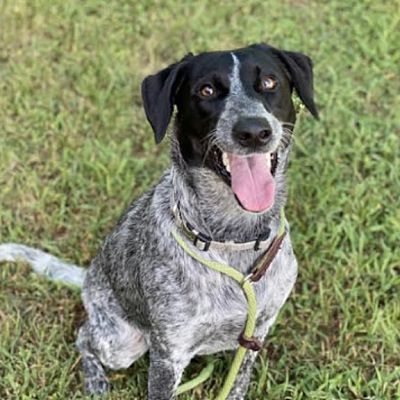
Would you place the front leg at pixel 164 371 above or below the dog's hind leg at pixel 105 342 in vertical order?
above

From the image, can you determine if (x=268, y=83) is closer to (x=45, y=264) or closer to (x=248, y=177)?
(x=248, y=177)

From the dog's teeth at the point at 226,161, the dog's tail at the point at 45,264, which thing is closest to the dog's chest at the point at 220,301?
the dog's teeth at the point at 226,161

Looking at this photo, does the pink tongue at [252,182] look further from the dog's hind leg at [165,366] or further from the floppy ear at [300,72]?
the dog's hind leg at [165,366]

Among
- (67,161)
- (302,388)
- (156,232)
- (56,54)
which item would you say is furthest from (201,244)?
(56,54)

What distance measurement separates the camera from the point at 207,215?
150 inches

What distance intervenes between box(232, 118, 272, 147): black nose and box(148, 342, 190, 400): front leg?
3.45 ft

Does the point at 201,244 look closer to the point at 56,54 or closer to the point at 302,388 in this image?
the point at 302,388

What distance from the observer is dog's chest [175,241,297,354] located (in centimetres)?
378

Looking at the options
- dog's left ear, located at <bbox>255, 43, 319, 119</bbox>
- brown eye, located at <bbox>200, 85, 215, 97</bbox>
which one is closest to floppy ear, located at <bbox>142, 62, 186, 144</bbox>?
brown eye, located at <bbox>200, 85, 215, 97</bbox>

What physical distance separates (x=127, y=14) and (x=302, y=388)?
378cm

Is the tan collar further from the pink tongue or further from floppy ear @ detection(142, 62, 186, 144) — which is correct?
floppy ear @ detection(142, 62, 186, 144)

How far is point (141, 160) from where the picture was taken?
18.7 ft

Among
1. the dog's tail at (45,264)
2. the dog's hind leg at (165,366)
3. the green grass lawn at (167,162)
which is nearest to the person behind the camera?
the dog's hind leg at (165,366)

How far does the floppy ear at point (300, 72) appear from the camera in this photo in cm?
375
